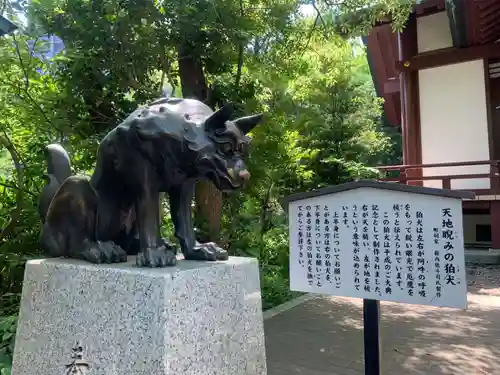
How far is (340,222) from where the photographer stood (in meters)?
2.76

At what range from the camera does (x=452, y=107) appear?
10.7 m

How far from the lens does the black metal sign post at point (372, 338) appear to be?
2.61 m

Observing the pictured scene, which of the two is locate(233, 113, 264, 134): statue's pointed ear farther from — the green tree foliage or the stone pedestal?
the green tree foliage

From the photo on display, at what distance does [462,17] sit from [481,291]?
5209 mm

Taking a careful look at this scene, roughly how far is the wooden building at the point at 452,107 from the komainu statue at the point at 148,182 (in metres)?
8.36

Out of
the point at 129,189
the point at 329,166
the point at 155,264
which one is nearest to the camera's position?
the point at 155,264

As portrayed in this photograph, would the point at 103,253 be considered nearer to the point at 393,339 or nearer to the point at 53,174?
the point at 53,174

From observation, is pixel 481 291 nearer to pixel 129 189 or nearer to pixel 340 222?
pixel 340 222

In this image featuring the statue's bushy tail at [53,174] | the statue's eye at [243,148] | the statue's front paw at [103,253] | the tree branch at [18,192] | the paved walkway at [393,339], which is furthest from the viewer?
the tree branch at [18,192]

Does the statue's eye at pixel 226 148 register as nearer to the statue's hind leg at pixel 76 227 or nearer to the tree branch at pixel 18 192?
the statue's hind leg at pixel 76 227

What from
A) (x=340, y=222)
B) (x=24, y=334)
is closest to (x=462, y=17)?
(x=340, y=222)

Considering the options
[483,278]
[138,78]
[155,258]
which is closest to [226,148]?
[155,258]

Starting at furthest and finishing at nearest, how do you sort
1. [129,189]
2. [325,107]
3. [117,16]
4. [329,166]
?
1. [325,107]
2. [329,166]
3. [117,16]
4. [129,189]

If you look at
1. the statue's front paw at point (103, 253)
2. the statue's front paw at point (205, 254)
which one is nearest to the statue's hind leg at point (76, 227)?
the statue's front paw at point (103, 253)
